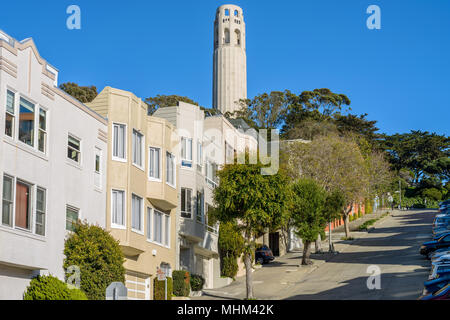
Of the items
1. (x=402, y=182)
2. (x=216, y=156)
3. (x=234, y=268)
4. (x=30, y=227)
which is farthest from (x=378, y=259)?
(x=402, y=182)

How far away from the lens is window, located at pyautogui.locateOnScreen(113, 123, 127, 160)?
104 ft

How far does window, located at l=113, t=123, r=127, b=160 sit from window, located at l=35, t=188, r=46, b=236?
6760mm

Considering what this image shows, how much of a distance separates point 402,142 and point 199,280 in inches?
2920

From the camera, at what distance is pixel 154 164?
3488cm

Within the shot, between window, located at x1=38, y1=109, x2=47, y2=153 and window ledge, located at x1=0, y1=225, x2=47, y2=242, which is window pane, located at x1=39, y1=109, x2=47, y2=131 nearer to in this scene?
window, located at x1=38, y1=109, x2=47, y2=153

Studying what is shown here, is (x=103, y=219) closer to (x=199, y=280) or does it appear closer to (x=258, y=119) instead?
(x=199, y=280)

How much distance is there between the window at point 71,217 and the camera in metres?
27.6

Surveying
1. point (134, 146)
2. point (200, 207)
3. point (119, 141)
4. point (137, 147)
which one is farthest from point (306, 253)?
point (119, 141)

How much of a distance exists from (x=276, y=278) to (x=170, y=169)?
35.9ft

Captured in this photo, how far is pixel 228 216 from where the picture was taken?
36719 millimetres

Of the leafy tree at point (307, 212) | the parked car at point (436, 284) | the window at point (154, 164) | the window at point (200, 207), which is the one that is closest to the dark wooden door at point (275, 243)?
the leafy tree at point (307, 212)

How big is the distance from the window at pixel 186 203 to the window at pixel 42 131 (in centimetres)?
1380

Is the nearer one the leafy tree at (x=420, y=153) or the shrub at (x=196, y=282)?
the shrub at (x=196, y=282)

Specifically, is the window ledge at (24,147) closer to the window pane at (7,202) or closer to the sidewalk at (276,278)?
the window pane at (7,202)
